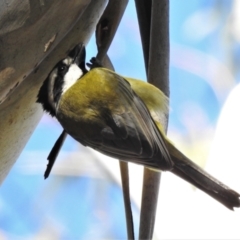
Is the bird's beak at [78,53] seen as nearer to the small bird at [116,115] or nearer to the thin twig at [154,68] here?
the small bird at [116,115]

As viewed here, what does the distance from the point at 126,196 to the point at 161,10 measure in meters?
0.23

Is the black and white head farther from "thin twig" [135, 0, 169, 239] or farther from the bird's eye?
"thin twig" [135, 0, 169, 239]

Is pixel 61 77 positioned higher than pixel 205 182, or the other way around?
pixel 61 77

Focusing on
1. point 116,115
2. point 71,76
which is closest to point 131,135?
point 116,115

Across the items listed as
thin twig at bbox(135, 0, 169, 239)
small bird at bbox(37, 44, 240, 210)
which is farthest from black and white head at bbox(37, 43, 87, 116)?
thin twig at bbox(135, 0, 169, 239)

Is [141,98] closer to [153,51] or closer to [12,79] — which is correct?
[153,51]

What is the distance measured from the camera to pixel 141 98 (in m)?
0.78

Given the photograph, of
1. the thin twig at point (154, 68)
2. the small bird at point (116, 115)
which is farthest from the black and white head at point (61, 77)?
the thin twig at point (154, 68)

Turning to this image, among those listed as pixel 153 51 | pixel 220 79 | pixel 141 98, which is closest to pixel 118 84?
pixel 141 98

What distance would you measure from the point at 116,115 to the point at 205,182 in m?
0.18

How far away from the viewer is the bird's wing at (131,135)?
63 centimetres

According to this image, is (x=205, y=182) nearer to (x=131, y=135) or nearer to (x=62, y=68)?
(x=131, y=135)

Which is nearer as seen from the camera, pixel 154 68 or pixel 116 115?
pixel 154 68

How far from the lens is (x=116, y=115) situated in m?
0.72
